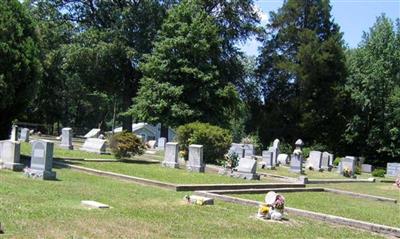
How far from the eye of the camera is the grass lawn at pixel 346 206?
1541 centimetres

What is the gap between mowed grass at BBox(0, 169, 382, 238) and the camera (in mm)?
9789

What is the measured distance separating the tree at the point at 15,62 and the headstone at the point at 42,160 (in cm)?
348

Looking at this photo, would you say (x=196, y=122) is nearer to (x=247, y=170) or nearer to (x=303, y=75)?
(x=247, y=170)

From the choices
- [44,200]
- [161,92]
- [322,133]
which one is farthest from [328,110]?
[44,200]

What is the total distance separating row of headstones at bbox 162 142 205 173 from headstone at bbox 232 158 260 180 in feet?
5.96

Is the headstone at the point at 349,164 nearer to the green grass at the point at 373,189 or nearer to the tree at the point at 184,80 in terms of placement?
the green grass at the point at 373,189

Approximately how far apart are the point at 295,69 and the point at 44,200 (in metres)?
42.4

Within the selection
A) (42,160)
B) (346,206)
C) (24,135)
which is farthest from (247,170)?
(24,135)

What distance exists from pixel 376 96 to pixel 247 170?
32.4m

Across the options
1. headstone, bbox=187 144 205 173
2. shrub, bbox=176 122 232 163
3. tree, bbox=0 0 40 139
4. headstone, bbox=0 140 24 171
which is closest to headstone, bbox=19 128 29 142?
shrub, bbox=176 122 232 163

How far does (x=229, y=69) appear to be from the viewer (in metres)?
45.9

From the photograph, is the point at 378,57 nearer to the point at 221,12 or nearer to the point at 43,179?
the point at 221,12

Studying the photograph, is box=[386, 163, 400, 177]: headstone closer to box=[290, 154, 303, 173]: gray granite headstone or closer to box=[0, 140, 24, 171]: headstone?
box=[290, 154, 303, 173]: gray granite headstone

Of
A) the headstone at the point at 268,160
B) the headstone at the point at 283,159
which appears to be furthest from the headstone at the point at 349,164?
the headstone at the point at 283,159
